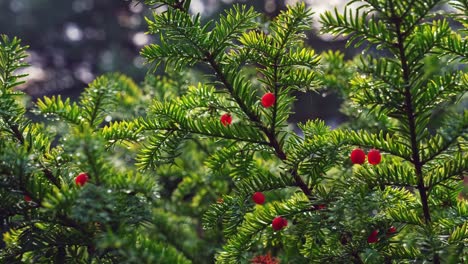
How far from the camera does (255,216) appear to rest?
768 millimetres

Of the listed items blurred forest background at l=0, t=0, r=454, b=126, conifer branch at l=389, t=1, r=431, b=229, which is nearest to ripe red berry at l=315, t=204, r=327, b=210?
conifer branch at l=389, t=1, r=431, b=229

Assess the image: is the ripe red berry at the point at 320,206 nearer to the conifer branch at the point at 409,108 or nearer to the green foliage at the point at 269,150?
the green foliage at the point at 269,150

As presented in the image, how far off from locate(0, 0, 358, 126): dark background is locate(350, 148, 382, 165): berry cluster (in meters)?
5.92

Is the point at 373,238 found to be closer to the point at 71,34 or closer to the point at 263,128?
the point at 263,128

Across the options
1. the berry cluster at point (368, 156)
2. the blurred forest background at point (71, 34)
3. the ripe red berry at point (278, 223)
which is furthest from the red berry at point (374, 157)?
the blurred forest background at point (71, 34)

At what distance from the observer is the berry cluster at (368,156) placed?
719 mm

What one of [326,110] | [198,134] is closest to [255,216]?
[198,134]

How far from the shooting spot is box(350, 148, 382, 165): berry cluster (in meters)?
0.72

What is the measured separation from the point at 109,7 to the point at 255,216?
7.01 metres

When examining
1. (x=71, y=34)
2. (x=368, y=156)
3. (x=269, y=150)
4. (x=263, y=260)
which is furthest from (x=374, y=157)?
(x=71, y=34)

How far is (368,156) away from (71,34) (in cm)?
686

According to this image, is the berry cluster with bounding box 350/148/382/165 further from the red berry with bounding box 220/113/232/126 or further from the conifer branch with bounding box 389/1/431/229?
the red berry with bounding box 220/113/232/126

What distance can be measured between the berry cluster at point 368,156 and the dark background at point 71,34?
19.4ft

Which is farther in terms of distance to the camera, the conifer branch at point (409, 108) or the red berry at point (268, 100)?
the red berry at point (268, 100)
